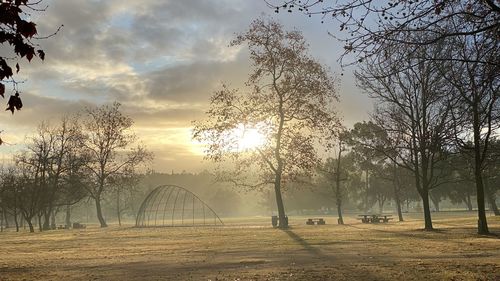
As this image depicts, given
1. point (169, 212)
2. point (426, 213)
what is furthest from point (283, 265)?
point (169, 212)

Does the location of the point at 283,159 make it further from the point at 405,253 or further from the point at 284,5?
the point at 284,5

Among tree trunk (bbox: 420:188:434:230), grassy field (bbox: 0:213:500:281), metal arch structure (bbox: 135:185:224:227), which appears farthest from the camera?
metal arch structure (bbox: 135:185:224:227)

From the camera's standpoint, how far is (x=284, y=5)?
10.1m

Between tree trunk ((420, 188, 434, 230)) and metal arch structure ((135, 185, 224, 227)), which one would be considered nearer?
tree trunk ((420, 188, 434, 230))

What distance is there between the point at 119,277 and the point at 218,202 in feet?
376

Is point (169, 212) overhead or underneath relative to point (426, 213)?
underneath

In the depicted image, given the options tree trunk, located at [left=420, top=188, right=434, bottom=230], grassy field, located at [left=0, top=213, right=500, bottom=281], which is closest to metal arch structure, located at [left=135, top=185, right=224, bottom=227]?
tree trunk, located at [left=420, top=188, right=434, bottom=230]

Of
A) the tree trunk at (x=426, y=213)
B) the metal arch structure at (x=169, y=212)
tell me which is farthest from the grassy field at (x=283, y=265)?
the metal arch structure at (x=169, y=212)

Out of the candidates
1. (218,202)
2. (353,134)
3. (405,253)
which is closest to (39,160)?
(353,134)

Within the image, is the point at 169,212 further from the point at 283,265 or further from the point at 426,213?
the point at 283,265

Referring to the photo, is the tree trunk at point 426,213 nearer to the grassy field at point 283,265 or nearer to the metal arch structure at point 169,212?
the grassy field at point 283,265

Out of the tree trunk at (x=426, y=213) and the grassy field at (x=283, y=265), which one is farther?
the tree trunk at (x=426, y=213)

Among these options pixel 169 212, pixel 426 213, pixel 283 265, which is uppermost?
pixel 426 213

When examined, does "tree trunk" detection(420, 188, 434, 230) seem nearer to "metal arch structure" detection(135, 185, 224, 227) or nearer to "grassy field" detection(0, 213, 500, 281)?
"grassy field" detection(0, 213, 500, 281)
